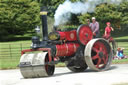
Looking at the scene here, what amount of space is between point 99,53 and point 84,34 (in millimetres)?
957

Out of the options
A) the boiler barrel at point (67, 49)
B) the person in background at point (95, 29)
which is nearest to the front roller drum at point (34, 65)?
the boiler barrel at point (67, 49)

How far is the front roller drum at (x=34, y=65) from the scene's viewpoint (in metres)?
11.9

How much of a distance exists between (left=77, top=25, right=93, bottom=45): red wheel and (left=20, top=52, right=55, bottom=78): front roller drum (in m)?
1.96

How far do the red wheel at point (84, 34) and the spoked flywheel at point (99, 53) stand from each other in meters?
0.32

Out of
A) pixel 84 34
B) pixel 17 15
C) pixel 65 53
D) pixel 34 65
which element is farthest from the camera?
pixel 17 15

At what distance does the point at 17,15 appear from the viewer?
53875mm

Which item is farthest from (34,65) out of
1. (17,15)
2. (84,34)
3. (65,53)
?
(17,15)

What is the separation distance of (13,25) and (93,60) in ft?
133

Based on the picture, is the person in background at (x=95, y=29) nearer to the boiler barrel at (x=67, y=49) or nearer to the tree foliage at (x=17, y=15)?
the boiler barrel at (x=67, y=49)

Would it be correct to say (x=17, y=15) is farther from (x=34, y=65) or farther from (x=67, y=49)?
(x=34, y=65)

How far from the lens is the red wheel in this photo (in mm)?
13567

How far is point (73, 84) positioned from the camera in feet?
34.5

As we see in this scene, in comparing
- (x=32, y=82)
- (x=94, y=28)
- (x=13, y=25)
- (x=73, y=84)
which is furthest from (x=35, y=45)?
(x=13, y=25)

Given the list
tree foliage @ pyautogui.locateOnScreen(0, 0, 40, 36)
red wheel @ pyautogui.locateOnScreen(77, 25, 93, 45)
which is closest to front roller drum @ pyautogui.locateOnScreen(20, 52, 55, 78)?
red wheel @ pyautogui.locateOnScreen(77, 25, 93, 45)
